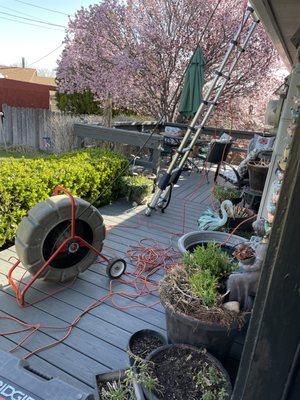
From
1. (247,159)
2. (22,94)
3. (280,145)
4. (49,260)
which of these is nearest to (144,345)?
(49,260)

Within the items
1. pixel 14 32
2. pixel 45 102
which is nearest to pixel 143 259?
pixel 45 102

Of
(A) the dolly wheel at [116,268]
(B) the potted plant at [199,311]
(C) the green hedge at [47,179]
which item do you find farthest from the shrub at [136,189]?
(B) the potted plant at [199,311]

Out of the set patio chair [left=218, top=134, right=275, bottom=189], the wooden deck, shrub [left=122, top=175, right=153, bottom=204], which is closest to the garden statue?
the wooden deck

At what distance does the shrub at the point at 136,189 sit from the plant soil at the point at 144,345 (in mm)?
2934

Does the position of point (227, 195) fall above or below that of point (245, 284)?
below

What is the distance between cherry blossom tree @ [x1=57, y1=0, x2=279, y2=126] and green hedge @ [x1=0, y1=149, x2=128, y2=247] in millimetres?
4557

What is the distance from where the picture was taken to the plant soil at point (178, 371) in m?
1.43

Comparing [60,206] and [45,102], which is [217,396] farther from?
[45,102]

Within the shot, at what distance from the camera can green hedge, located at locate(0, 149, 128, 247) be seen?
308 cm

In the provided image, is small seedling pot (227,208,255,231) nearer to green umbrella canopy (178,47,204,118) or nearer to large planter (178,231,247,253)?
large planter (178,231,247,253)

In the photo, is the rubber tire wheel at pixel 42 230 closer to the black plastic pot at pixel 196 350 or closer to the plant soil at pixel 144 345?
the plant soil at pixel 144 345

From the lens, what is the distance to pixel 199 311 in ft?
5.38

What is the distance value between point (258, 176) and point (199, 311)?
2.61m

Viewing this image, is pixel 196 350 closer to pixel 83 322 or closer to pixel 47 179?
pixel 83 322
